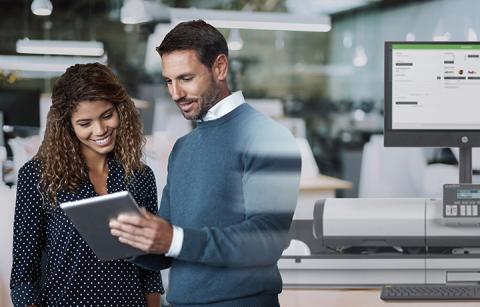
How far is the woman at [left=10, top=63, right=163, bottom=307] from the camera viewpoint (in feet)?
6.70

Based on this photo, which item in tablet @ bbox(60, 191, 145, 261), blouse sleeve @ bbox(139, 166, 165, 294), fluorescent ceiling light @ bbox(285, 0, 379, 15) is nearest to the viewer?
tablet @ bbox(60, 191, 145, 261)

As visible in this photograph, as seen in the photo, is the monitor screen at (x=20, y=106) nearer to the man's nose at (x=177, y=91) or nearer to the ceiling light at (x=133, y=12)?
the ceiling light at (x=133, y=12)

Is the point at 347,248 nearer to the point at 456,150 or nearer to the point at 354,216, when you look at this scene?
the point at 354,216

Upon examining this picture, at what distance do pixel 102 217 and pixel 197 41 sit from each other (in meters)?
0.53

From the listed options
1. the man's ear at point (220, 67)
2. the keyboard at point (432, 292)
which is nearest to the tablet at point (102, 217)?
the man's ear at point (220, 67)

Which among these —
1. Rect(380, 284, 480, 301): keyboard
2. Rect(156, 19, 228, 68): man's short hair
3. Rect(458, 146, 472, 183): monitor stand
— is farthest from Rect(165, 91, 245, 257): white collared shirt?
Rect(458, 146, 472, 183): monitor stand

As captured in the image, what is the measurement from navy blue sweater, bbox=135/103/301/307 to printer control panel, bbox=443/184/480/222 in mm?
636

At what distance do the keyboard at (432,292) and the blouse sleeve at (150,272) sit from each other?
65 cm

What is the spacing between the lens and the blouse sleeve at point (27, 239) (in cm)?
204

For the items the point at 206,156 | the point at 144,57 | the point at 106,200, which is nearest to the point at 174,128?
the point at 144,57

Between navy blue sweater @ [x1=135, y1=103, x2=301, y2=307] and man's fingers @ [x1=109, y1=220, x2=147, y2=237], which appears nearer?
man's fingers @ [x1=109, y1=220, x2=147, y2=237]

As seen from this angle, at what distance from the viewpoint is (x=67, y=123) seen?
2.10 metres

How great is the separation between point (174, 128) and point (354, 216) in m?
0.91

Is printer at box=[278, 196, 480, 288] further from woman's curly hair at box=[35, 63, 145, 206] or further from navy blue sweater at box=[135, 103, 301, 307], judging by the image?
woman's curly hair at box=[35, 63, 145, 206]
